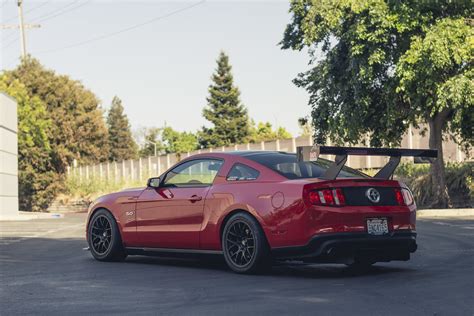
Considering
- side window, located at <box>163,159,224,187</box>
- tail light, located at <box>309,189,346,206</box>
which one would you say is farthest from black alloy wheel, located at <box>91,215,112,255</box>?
tail light, located at <box>309,189,346,206</box>

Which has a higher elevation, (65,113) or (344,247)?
(65,113)

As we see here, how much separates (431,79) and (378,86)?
10.1 ft

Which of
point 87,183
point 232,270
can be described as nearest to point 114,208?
point 232,270

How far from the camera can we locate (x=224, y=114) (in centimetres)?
9825

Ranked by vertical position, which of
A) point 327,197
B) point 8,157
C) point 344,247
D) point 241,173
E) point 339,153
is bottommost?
point 344,247

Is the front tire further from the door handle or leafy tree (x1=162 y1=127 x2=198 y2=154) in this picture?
leafy tree (x1=162 y1=127 x2=198 y2=154)

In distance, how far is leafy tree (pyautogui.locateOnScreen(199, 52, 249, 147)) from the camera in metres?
96.8

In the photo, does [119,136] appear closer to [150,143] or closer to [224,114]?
[150,143]

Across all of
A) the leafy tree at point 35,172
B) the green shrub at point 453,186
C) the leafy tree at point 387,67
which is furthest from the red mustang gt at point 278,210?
the leafy tree at point 35,172

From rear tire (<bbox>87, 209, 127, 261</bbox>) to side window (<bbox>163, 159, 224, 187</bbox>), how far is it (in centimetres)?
109

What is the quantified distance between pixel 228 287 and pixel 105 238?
352cm

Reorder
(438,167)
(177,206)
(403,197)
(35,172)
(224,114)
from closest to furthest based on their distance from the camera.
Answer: (403,197) < (177,206) < (438,167) < (35,172) < (224,114)

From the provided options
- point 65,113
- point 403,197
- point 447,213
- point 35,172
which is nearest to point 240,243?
point 403,197

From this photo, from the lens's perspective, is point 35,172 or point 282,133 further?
point 282,133
